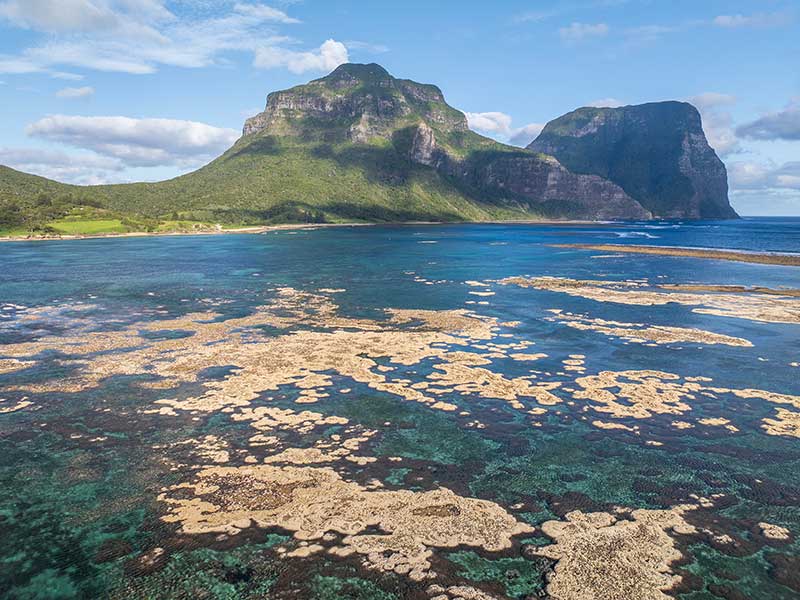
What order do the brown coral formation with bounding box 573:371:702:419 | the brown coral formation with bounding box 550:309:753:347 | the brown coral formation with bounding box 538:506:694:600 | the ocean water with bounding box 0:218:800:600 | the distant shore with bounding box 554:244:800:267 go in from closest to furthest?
1. the brown coral formation with bounding box 538:506:694:600
2. the ocean water with bounding box 0:218:800:600
3. the brown coral formation with bounding box 573:371:702:419
4. the brown coral formation with bounding box 550:309:753:347
5. the distant shore with bounding box 554:244:800:267

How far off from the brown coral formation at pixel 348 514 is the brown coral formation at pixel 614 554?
1816 millimetres

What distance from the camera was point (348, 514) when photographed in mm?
19562

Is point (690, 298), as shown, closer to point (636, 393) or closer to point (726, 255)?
point (636, 393)

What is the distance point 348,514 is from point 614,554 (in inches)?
380

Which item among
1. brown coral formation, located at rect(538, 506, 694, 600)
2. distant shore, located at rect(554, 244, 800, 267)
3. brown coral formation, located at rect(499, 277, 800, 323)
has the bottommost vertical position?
brown coral formation, located at rect(538, 506, 694, 600)

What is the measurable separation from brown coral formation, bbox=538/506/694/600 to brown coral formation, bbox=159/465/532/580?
Result: 71.5 inches

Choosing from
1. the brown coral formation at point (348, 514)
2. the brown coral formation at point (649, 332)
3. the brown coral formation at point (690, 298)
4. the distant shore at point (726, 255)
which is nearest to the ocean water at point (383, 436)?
the brown coral formation at point (348, 514)

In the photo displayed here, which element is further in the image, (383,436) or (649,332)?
(649,332)

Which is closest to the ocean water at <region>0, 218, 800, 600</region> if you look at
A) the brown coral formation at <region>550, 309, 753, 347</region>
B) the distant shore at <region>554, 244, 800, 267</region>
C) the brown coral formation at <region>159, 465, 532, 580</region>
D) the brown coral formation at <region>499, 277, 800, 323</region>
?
the brown coral formation at <region>159, 465, 532, 580</region>

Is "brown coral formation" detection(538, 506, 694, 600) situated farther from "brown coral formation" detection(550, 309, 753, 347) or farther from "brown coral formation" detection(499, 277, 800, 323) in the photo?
"brown coral formation" detection(499, 277, 800, 323)

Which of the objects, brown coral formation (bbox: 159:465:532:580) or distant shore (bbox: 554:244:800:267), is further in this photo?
distant shore (bbox: 554:244:800:267)

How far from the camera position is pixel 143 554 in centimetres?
1731

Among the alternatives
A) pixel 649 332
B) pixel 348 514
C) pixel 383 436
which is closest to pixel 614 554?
pixel 348 514

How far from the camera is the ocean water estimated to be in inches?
664
